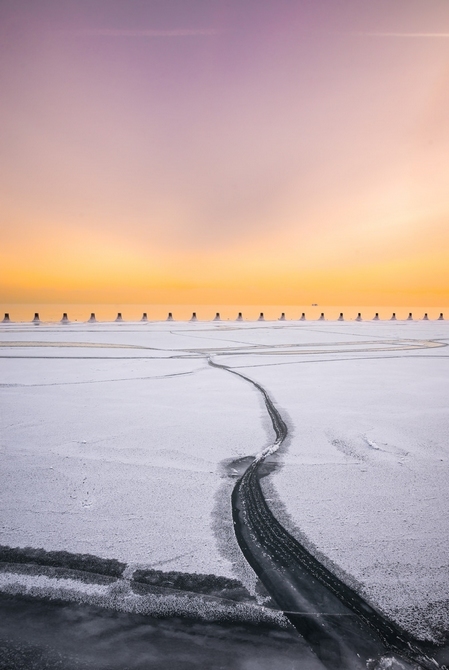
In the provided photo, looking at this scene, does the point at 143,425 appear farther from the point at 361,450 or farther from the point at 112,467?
the point at 361,450

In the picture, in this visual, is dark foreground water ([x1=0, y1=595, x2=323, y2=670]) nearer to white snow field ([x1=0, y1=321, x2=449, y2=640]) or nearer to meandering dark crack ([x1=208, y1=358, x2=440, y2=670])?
meandering dark crack ([x1=208, y1=358, x2=440, y2=670])

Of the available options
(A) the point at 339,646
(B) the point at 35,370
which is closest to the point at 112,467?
(A) the point at 339,646

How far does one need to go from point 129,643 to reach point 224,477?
122cm

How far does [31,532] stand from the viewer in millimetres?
1805

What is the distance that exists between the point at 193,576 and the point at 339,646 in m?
0.58

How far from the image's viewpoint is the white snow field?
5.30 ft

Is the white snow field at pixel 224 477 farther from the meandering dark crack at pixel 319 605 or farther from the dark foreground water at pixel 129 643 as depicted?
the dark foreground water at pixel 129 643

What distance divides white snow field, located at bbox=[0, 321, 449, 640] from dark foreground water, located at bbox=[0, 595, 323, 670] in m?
0.26

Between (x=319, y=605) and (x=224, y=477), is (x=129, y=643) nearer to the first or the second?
(x=319, y=605)

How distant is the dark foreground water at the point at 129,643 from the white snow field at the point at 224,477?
10.3 inches

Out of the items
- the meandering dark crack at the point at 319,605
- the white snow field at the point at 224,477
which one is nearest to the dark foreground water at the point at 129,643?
the meandering dark crack at the point at 319,605

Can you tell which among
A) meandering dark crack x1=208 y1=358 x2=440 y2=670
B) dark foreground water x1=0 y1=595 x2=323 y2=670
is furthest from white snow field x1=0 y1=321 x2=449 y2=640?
dark foreground water x1=0 y1=595 x2=323 y2=670

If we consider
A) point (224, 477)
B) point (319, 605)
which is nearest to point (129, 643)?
point (319, 605)

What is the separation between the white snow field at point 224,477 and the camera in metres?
1.61
